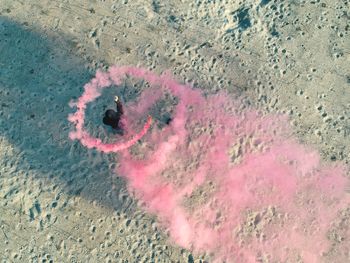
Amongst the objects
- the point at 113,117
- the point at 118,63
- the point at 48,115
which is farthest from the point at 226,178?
the point at 48,115

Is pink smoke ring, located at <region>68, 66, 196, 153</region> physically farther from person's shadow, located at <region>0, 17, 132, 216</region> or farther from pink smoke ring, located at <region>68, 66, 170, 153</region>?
person's shadow, located at <region>0, 17, 132, 216</region>

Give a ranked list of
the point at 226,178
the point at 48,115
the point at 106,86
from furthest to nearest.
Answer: the point at 106,86 < the point at 48,115 < the point at 226,178

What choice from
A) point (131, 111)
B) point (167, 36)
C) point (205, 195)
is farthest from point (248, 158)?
point (167, 36)

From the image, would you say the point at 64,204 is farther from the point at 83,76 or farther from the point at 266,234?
the point at 266,234

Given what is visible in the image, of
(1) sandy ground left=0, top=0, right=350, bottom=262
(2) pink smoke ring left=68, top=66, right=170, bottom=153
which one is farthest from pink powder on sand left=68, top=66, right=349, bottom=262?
(1) sandy ground left=0, top=0, right=350, bottom=262

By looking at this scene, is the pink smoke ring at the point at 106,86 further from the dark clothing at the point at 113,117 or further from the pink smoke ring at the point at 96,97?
the dark clothing at the point at 113,117

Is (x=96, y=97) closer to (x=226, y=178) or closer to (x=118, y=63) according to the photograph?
(x=118, y=63)
